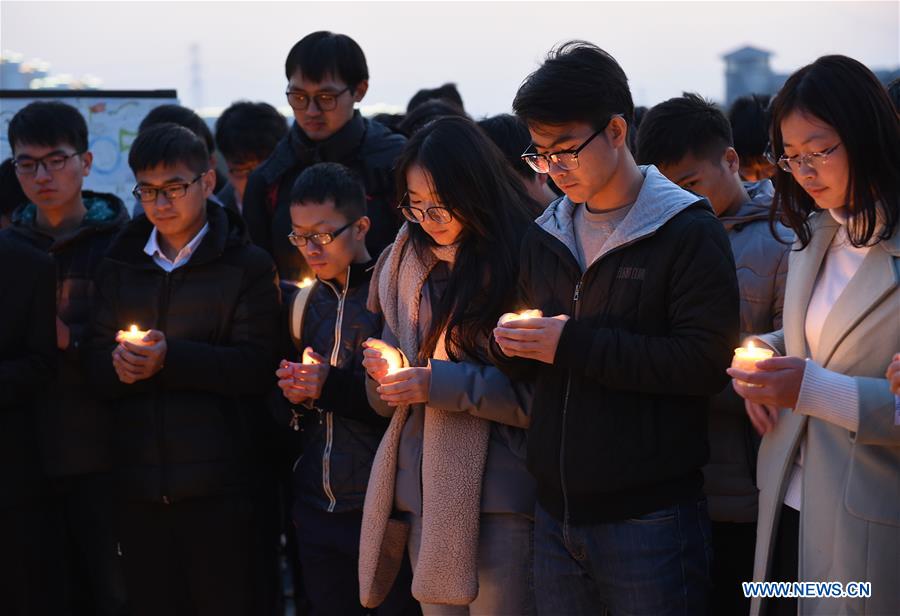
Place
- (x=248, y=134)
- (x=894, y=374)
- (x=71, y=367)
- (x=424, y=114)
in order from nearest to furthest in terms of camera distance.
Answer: (x=894, y=374) → (x=71, y=367) → (x=424, y=114) → (x=248, y=134)

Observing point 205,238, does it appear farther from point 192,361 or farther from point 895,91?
point 895,91

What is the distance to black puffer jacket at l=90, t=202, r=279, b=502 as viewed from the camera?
4367 mm

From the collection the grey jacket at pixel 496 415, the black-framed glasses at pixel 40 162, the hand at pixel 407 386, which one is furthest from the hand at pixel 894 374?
the black-framed glasses at pixel 40 162

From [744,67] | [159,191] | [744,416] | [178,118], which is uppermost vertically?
[744,67]

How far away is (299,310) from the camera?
437 centimetres

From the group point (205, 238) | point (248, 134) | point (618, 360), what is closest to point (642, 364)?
point (618, 360)

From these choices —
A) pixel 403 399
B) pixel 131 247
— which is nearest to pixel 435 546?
pixel 403 399

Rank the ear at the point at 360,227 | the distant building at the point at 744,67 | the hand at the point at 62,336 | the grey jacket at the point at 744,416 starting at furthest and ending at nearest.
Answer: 1. the distant building at the point at 744,67
2. the hand at the point at 62,336
3. the ear at the point at 360,227
4. the grey jacket at the point at 744,416

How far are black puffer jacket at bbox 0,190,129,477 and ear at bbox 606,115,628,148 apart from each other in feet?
8.64

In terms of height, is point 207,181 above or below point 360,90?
below

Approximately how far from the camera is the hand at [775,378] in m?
2.73

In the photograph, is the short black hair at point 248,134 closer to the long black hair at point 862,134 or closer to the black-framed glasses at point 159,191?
the black-framed glasses at point 159,191

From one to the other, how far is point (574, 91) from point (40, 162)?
303 centimetres

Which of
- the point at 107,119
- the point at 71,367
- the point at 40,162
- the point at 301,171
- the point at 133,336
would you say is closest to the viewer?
the point at 133,336
